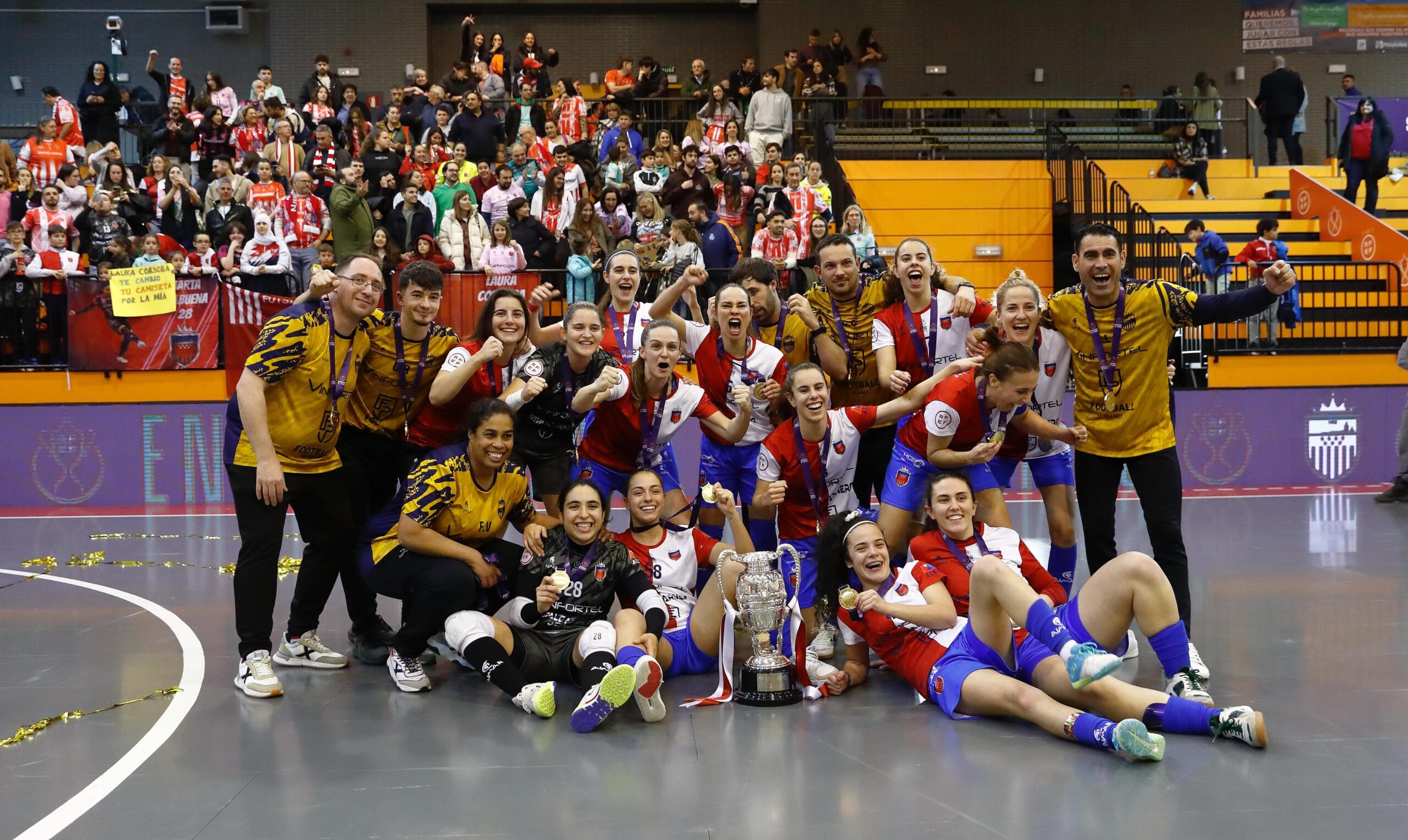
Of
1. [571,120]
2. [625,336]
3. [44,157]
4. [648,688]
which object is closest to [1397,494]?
[625,336]

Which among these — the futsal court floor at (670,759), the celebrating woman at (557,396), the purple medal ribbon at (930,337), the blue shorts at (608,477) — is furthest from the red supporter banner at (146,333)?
the purple medal ribbon at (930,337)

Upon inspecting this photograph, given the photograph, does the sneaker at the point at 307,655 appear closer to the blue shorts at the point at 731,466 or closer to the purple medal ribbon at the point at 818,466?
the blue shorts at the point at 731,466

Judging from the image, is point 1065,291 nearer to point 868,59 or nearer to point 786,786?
point 786,786

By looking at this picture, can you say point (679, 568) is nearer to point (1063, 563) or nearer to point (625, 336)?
point (625, 336)

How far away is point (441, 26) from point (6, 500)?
48.3 feet

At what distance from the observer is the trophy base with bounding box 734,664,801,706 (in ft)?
16.5

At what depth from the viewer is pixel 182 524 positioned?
34.4 ft

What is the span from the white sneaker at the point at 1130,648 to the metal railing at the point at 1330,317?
8217 millimetres

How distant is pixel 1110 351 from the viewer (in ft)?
18.2

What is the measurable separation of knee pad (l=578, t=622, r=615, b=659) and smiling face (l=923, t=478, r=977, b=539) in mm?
1548

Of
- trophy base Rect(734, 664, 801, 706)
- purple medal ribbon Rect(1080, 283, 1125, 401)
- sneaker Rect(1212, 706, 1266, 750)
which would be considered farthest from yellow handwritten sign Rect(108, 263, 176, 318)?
sneaker Rect(1212, 706, 1266, 750)

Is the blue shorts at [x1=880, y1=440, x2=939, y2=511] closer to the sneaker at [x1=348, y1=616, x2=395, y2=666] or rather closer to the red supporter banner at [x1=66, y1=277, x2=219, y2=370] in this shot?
the sneaker at [x1=348, y1=616, x2=395, y2=666]

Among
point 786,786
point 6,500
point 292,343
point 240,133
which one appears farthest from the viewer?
point 240,133

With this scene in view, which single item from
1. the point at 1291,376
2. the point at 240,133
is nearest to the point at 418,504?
the point at 1291,376
